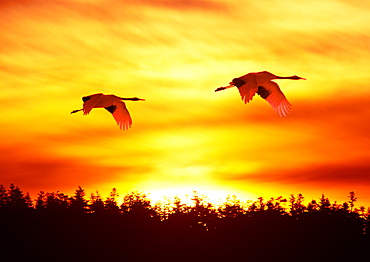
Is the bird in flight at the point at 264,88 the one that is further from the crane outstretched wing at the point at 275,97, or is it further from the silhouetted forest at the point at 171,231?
the silhouetted forest at the point at 171,231

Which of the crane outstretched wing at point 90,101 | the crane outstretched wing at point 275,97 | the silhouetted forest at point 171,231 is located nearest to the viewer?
the crane outstretched wing at point 90,101

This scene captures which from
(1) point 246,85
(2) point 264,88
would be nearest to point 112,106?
(2) point 264,88

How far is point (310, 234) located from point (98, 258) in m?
10.7

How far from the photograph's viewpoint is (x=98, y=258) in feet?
144

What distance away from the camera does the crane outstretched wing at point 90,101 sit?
22194mm

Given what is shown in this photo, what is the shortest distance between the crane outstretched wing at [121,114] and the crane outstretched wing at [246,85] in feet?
16.1

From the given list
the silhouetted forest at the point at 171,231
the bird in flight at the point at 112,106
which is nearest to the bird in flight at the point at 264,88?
the bird in flight at the point at 112,106

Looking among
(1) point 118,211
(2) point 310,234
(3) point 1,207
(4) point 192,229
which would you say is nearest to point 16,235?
(3) point 1,207

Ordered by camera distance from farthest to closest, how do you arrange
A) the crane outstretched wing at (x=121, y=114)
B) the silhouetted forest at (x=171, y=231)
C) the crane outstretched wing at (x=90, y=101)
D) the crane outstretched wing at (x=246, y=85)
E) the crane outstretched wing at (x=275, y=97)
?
the silhouetted forest at (x=171, y=231) < the crane outstretched wing at (x=121, y=114) < the crane outstretched wing at (x=275, y=97) < the crane outstretched wing at (x=90, y=101) < the crane outstretched wing at (x=246, y=85)

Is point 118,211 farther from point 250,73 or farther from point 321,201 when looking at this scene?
point 250,73

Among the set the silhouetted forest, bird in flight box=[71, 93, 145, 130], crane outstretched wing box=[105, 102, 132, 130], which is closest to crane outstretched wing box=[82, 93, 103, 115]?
bird in flight box=[71, 93, 145, 130]

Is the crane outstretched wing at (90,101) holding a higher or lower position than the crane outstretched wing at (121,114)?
lower

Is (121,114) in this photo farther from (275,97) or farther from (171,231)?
(171,231)

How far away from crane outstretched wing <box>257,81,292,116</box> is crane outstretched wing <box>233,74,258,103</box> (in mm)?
2302
